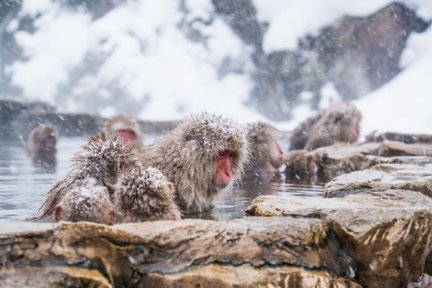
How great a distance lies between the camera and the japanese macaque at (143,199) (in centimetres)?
209

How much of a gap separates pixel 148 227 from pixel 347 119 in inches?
240

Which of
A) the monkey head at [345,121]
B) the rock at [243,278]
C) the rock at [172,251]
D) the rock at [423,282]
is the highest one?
the monkey head at [345,121]

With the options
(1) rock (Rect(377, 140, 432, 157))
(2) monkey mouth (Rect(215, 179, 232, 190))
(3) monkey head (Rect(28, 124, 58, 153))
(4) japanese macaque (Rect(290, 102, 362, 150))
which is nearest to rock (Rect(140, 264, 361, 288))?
(2) monkey mouth (Rect(215, 179, 232, 190))

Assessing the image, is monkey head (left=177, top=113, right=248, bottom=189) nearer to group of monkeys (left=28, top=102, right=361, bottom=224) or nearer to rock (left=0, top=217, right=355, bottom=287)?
group of monkeys (left=28, top=102, right=361, bottom=224)

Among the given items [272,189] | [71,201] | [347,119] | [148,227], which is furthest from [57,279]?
[347,119]

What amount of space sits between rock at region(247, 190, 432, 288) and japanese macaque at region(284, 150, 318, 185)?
327 cm

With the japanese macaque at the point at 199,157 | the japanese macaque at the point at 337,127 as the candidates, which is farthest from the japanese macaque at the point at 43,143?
the japanese macaque at the point at 199,157

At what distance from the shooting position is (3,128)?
1493cm

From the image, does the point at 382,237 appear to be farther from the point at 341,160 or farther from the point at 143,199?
the point at 341,160

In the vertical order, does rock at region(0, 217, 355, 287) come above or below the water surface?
below

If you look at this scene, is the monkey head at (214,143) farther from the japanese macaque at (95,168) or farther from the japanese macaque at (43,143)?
the japanese macaque at (43,143)

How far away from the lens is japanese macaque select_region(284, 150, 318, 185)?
18.2 ft

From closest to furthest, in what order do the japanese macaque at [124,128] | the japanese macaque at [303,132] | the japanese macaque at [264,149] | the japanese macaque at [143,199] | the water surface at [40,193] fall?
1. the japanese macaque at [143,199]
2. the water surface at [40,193]
3. the japanese macaque at [264,149]
4. the japanese macaque at [124,128]
5. the japanese macaque at [303,132]

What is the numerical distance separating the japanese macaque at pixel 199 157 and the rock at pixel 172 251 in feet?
3.37
